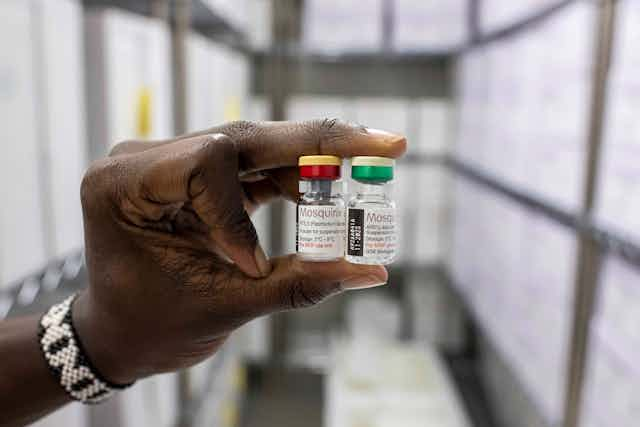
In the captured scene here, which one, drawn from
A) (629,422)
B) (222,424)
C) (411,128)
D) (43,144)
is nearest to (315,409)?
(222,424)

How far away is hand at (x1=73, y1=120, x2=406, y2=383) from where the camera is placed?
0.59 meters

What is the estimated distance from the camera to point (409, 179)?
9.40 feet

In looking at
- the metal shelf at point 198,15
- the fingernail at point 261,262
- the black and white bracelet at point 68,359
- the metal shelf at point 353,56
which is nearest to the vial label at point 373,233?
the fingernail at point 261,262

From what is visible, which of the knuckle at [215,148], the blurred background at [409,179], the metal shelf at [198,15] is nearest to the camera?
the knuckle at [215,148]

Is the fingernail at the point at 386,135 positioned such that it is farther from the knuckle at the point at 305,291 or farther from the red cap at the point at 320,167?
the knuckle at the point at 305,291

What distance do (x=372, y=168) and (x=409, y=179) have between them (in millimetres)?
2306

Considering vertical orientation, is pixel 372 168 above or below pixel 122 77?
below

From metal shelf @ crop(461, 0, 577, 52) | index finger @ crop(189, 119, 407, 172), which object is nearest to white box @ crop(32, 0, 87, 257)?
index finger @ crop(189, 119, 407, 172)

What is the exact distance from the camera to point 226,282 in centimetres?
65

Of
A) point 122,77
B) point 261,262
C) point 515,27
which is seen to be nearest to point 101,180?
point 261,262

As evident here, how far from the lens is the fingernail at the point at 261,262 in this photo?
63 cm

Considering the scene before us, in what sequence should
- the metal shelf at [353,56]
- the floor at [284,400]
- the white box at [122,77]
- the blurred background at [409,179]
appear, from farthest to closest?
the metal shelf at [353,56] → the floor at [284,400] → the white box at [122,77] → the blurred background at [409,179]

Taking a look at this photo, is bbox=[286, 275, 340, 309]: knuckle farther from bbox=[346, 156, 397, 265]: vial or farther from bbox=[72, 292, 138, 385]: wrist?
bbox=[72, 292, 138, 385]: wrist

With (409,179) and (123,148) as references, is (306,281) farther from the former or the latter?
(409,179)
